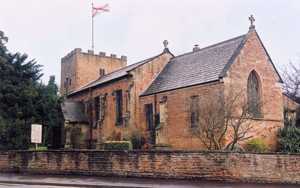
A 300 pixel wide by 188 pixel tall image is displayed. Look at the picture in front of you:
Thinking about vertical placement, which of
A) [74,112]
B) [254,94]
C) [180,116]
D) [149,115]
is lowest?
[180,116]

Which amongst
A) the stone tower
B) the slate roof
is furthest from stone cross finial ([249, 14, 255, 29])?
the stone tower

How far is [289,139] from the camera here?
1344 inches

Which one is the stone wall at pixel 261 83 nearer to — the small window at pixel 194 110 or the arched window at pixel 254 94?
the arched window at pixel 254 94

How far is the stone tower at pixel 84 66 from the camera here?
60781 mm

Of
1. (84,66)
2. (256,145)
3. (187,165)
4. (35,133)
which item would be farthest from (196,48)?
(187,165)

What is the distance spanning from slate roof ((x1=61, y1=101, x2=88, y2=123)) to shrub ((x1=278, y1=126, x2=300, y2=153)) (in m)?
21.3

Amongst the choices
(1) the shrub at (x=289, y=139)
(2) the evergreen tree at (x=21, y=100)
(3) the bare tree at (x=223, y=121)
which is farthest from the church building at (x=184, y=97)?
(2) the evergreen tree at (x=21, y=100)

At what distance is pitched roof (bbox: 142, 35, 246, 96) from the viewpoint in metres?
34.8

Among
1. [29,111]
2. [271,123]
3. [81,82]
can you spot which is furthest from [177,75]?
[81,82]

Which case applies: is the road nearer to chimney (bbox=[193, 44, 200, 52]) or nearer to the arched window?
the arched window

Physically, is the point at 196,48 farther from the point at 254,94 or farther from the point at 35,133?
the point at 35,133

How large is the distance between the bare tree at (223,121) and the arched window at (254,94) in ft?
4.77

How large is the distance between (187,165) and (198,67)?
17263 mm

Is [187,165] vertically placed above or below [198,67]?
below
